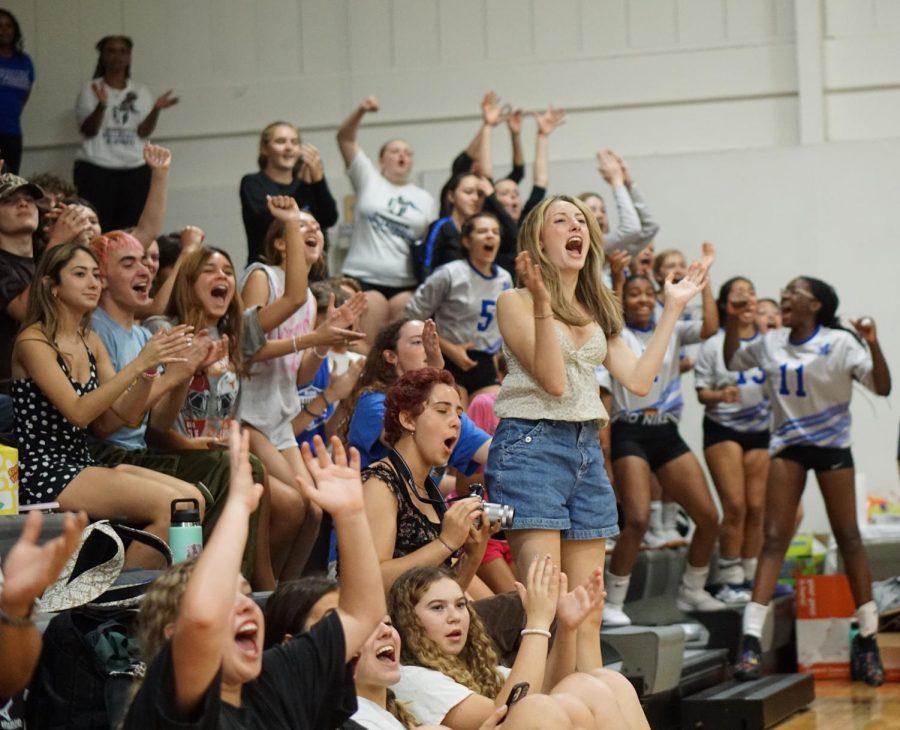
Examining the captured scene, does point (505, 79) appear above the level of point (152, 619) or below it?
above

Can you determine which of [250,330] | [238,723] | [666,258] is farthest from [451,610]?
[666,258]

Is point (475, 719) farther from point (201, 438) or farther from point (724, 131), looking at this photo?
point (724, 131)

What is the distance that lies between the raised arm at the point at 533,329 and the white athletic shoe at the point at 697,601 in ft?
10.9

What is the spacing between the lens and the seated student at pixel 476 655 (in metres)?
3.37

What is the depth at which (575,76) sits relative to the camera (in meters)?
9.67

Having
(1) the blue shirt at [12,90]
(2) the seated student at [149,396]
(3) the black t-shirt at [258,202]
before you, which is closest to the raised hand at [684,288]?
(2) the seated student at [149,396]

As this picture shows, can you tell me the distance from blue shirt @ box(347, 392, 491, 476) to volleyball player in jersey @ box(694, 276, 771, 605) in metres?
2.63

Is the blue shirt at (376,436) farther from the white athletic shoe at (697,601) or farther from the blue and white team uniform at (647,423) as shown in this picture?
the white athletic shoe at (697,601)

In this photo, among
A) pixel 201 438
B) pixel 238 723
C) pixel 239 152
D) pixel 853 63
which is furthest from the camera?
pixel 239 152

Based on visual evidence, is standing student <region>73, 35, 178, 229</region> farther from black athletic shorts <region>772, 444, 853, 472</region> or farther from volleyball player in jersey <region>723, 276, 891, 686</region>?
black athletic shorts <region>772, 444, 853, 472</region>

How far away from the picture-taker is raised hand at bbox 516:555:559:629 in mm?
3416

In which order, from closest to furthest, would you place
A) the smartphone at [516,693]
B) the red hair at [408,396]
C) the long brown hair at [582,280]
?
the smartphone at [516,693], the long brown hair at [582,280], the red hair at [408,396]

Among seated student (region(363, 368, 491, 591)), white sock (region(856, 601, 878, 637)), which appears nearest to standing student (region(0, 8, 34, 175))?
seated student (region(363, 368, 491, 591))

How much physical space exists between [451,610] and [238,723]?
1136 mm
